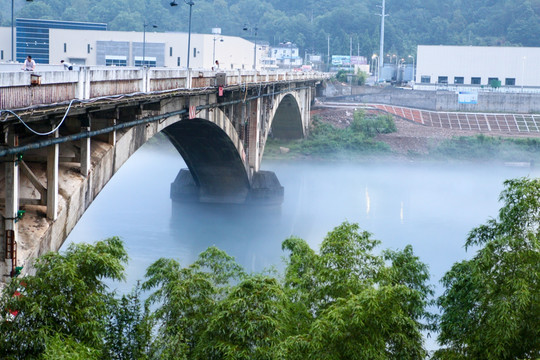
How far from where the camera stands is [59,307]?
11.2 meters

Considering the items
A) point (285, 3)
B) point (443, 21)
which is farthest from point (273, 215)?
point (285, 3)

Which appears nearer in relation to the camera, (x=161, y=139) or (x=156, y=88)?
(x=156, y=88)

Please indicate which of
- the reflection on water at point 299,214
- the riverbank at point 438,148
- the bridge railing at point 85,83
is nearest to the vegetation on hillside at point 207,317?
the bridge railing at point 85,83

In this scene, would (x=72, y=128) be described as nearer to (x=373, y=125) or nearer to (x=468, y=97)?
(x=373, y=125)

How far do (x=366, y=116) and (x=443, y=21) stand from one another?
9729cm

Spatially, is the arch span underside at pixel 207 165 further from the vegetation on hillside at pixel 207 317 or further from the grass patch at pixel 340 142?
the grass patch at pixel 340 142

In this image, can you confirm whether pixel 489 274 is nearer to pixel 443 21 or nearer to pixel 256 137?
pixel 256 137

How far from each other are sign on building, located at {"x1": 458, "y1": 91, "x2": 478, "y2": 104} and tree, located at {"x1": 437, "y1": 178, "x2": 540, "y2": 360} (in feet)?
257

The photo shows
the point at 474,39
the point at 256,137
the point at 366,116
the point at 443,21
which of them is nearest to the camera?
the point at 256,137

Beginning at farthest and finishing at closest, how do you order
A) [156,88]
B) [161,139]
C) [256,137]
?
1. [161,139]
2. [256,137]
3. [156,88]

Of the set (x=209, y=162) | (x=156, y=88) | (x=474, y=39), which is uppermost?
(x=474, y=39)

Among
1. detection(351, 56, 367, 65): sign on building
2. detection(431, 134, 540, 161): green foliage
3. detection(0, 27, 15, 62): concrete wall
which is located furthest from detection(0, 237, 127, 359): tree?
detection(351, 56, 367, 65): sign on building

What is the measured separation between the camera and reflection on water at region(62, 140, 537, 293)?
120 feet

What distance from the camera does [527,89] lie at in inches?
3880
